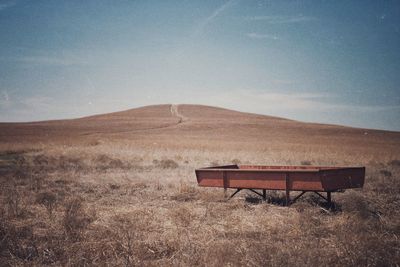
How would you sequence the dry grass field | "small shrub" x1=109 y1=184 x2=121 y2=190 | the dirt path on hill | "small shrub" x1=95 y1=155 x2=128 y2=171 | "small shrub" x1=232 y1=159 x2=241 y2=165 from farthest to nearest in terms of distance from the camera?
the dirt path on hill, "small shrub" x1=232 y1=159 x2=241 y2=165, "small shrub" x1=95 y1=155 x2=128 y2=171, "small shrub" x1=109 y1=184 x2=121 y2=190, the dry grass field

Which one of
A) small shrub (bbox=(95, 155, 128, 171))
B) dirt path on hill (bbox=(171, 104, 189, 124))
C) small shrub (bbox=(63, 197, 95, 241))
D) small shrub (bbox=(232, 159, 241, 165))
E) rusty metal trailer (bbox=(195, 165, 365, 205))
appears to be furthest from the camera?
dirt path on hill (bbox=(171, 104, 189, 124))

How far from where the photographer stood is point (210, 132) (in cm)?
4769

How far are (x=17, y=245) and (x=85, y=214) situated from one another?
6.65 feet

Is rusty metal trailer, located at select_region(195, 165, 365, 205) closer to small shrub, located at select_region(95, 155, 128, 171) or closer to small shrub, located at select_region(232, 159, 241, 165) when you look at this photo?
small shrub, located at select_region(95, 155, 128, 171)

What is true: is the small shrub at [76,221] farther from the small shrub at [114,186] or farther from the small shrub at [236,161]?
the small shrub at [236,161]

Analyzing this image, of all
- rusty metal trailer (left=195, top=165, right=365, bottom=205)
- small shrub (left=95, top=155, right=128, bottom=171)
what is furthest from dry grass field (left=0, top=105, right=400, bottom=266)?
small shrub (left=95, top=155, right=128, bottom=171)

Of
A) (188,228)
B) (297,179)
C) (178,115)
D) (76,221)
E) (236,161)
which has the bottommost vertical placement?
(236,161)

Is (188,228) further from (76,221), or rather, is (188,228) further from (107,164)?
(107,164)

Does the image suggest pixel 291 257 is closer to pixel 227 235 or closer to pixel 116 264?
pixel 227 235

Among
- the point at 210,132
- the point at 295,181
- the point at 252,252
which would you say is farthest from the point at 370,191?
the point at 210,132

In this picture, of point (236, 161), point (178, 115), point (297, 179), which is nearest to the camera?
point (297, 179)

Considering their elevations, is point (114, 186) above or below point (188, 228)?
below

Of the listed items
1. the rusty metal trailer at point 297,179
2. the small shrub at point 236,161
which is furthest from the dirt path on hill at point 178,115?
the rusty metal trailer at point 297,179

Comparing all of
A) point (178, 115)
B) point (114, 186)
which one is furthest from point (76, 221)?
point (178, 115)
